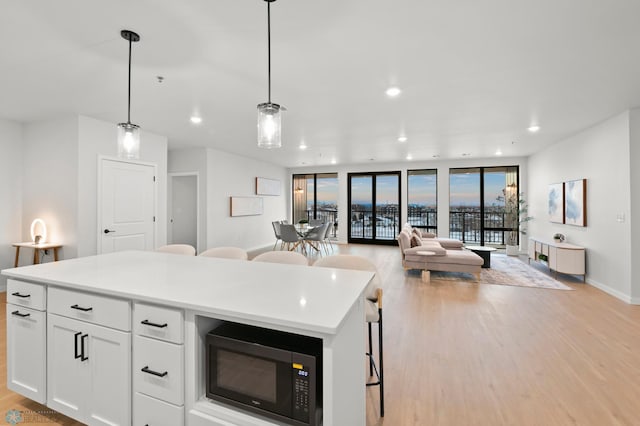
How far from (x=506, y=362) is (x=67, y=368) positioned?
121 inches

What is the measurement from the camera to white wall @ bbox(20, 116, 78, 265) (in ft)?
13.5

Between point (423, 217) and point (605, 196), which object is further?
point (423, 217)

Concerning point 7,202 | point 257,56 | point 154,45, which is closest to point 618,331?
point 257,56

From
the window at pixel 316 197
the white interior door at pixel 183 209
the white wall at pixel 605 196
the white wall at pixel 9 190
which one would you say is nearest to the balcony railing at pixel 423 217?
the window at pixel 316 197

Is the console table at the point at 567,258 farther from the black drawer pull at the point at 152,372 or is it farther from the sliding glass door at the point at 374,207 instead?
the black drawer pull at the point at 152,372

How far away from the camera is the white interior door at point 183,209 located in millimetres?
7348

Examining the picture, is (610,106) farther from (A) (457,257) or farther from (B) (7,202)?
(B) (7,202)

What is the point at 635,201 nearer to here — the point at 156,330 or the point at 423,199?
the point at 423,199

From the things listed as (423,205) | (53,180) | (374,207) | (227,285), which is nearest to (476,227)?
(423,205)

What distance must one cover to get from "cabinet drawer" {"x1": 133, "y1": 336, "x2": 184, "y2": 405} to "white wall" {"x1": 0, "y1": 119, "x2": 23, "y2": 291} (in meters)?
4.79

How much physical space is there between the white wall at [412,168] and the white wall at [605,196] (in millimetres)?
2198

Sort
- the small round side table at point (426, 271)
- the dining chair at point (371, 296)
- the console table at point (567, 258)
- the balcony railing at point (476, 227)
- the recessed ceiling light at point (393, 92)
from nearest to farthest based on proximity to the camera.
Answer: the dining chair at point (371, 296), the recessed ceiling light at point (393, 92), the console table at point (567, 258), the small round side table at point (426, 271), the balcony railing at point (476, 227)

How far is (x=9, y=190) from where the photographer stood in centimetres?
438

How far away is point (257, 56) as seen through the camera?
2.49 meters
